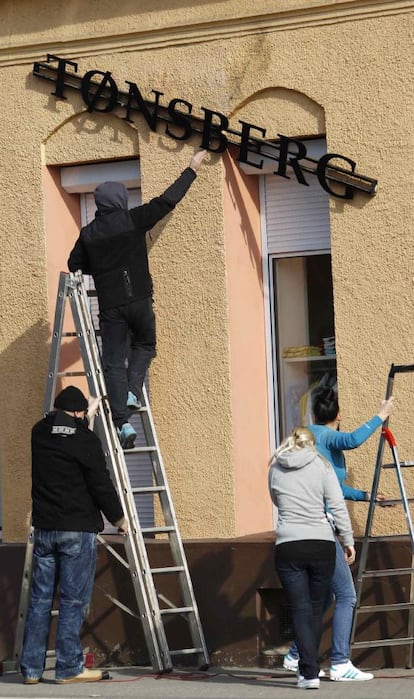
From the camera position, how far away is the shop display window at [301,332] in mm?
11203

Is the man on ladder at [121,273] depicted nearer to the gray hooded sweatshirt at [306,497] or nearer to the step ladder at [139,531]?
the step ladder at [139,531]

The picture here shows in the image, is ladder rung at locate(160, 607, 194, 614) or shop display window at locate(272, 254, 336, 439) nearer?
ladder rung at locate(160, 607, 194, 614)

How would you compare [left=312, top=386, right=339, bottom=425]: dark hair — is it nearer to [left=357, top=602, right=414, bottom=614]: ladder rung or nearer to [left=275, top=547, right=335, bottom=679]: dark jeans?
[left=275, top=547, right=335, bottom=679]: dark jeans

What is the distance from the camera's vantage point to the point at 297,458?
9.20m

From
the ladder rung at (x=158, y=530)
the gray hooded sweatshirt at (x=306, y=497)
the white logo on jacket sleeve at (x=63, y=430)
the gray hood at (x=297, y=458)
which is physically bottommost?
the ladder rung at (x=158, y=530)

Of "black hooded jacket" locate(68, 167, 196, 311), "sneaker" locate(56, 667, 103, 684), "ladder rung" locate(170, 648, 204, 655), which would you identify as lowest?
"sneaker" locate(56, 667, 103, 684)

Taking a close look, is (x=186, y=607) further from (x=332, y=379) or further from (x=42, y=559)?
(x=332, y=379)

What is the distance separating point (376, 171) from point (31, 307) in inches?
118

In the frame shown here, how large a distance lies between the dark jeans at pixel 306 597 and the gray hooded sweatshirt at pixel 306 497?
0.18 metres

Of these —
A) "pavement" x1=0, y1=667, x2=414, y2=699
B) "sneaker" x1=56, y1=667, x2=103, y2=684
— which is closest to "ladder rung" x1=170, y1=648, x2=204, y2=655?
"pavement" x1=0, y1=667, x2=414, y2=699

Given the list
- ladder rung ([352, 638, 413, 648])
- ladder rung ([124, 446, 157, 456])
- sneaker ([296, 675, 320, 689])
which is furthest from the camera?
ladder rung ([124, 446, 157, 456])

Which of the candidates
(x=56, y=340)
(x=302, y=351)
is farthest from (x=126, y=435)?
(x=302, y=351)

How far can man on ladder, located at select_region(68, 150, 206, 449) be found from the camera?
10.4 m

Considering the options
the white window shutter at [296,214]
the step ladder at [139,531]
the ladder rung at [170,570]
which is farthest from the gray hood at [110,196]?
the ladder rung at [170,570]
